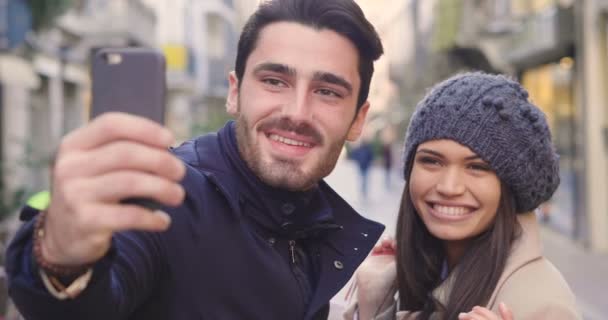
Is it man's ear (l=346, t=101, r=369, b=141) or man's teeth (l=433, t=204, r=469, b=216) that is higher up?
man's ear (l=346, t=101, r=369, b=141)

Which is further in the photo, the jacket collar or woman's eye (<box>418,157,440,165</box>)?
woman's eye (<box>418,157,440,165</box>)

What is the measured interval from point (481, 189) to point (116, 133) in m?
1.71

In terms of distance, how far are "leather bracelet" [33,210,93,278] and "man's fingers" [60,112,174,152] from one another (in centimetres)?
19

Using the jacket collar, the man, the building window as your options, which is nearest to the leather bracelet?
the man

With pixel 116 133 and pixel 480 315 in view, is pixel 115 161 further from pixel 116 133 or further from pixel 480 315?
pixel 480 315

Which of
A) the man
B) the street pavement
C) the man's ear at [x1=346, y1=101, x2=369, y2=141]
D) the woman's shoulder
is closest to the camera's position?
the man

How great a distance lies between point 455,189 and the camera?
2.54 m

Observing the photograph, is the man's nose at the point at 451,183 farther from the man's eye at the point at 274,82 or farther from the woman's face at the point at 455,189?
the man's eye at the point at 274,82

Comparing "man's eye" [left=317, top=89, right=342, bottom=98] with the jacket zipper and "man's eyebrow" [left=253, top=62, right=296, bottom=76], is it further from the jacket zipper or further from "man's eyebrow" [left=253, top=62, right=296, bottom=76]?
the jacket zipper

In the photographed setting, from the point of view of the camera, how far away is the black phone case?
1242mm

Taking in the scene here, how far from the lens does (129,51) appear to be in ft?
4.28

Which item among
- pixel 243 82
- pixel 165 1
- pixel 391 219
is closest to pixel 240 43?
pixel 243 82

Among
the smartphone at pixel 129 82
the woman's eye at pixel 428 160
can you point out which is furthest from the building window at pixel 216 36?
the smartphone at pixel 129 82

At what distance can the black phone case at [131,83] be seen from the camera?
1.24 m
